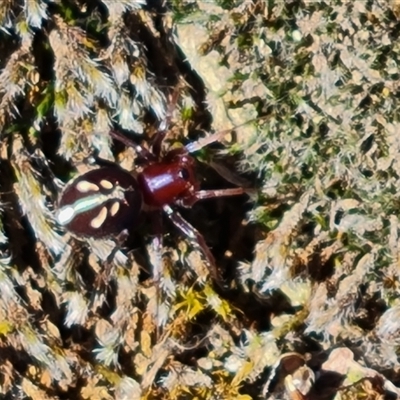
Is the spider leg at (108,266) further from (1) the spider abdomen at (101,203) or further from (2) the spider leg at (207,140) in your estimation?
(2) the spider leg at (207,140)

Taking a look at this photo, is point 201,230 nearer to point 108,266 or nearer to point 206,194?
point 206,194

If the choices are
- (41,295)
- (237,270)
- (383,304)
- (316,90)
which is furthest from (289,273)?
(41,295)

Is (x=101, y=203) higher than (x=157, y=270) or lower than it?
higher

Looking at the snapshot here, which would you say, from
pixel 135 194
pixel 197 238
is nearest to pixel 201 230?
pixel 197 238

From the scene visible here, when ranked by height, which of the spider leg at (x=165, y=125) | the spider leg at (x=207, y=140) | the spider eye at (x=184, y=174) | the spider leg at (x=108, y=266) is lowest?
the spider leg at (x=108, y=266)

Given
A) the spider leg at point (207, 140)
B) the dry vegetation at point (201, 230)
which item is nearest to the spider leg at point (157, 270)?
the dry vegetation at point (201, 230)

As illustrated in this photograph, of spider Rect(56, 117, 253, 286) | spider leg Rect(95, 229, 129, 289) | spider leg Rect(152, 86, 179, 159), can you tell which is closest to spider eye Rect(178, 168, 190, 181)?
spider Rect(56, 117, 253, 286)
